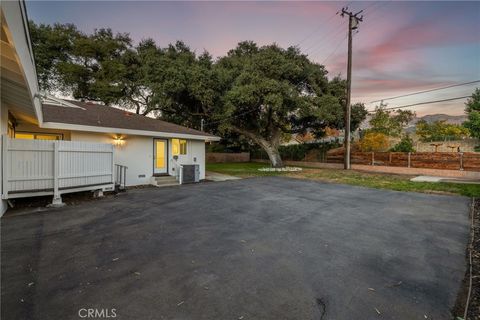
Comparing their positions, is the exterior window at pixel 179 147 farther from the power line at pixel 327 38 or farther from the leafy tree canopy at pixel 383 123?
the leafy tree canopy at pixel 383 123

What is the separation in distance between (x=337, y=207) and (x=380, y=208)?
4.10 feet

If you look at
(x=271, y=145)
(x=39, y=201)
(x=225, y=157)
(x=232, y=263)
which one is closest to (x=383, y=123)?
(x=271, y=145)

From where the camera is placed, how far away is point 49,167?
20.9 feet

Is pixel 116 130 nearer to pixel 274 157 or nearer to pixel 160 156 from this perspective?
pixel 160 156

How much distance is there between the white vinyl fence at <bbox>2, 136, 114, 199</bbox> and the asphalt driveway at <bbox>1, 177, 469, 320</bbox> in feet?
3.10

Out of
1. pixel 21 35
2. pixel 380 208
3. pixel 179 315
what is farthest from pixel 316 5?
pixel 179 315

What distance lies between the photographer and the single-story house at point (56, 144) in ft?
9.85

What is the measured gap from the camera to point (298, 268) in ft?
10.1

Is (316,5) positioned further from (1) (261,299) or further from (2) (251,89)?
(1) (261,299)

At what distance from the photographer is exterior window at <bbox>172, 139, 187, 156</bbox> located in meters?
12.1

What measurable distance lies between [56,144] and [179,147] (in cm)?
626

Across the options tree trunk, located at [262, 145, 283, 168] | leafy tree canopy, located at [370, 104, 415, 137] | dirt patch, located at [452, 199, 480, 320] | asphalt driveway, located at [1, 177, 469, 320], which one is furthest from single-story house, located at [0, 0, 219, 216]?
leafy tree canopy, located at [370, 104, 415, 137]

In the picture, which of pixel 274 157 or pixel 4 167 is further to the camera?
pixel 274 157

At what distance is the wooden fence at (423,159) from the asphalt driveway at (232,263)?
33.1 ft
